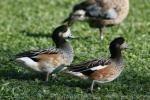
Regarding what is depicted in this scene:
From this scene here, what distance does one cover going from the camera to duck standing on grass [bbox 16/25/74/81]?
10852mm

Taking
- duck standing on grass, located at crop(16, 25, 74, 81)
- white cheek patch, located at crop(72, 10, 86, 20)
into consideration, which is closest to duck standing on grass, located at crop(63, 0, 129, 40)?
white cheek patch, located at crop(72, 10, 86, 20)

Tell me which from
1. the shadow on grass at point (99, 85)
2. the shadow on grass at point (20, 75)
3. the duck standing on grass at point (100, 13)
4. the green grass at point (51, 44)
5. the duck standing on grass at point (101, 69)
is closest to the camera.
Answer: the duck standing on grass at point (101, 69)

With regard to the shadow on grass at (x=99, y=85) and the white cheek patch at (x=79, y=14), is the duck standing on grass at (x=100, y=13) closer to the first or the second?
the white cheek patch at (x=79, y=14)

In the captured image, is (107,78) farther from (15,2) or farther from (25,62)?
(15,2)

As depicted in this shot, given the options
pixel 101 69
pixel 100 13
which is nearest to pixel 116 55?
pixel 101 69

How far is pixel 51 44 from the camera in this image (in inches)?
584

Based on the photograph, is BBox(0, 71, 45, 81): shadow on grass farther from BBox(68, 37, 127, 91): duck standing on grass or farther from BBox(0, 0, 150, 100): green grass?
BBox(68, 37, 127, 91): duck standing on grass

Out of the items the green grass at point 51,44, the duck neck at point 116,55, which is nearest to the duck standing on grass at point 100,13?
the green grass at point 51,44

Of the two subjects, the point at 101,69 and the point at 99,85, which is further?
the point at 99,85

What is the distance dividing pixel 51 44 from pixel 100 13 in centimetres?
160

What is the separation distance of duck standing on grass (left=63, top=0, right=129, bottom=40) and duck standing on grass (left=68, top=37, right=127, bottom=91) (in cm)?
486

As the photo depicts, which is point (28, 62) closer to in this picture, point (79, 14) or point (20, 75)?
point (20, 75)

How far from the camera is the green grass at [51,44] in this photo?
34.2 feet

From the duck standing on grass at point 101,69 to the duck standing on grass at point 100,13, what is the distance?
4858mm
